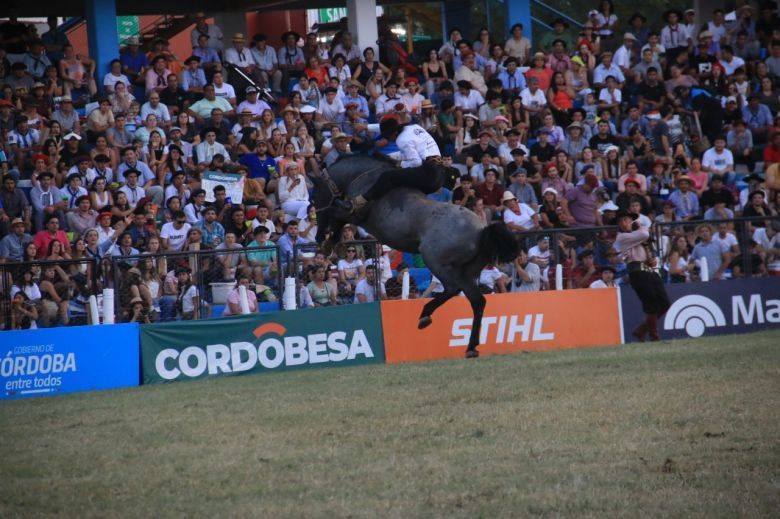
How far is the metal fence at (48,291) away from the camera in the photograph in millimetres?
13664

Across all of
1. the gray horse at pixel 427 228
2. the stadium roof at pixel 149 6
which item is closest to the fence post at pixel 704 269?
the gray horse at pixel 427 228

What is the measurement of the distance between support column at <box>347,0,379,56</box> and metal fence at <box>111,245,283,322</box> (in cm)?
832

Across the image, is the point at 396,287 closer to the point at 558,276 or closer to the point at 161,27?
the point at 558,276

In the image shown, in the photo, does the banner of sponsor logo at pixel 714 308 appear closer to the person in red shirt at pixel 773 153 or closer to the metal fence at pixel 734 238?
the metal fence at pixel 734 238

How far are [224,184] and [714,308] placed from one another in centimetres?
744

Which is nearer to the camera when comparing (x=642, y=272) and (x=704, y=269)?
(x=642, y=272)

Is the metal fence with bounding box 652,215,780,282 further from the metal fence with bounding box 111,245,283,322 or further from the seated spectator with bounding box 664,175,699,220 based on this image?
the metal fence with bounding box 111,245,283,322

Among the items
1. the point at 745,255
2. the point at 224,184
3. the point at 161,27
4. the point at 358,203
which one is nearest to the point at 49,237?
the point at 224,184

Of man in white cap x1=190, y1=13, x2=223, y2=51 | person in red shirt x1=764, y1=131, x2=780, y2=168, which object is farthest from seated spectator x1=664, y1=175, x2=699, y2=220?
man in white cap x1=190, y1=13, x2=223, y2=51

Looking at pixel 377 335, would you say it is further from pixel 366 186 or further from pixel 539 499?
pixel 539 499

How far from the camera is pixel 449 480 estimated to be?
7348 mm

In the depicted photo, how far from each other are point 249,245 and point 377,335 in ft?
7.35

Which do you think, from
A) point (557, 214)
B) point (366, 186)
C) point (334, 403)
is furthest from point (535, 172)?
point (334, 403)

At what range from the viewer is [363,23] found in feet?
73.4
